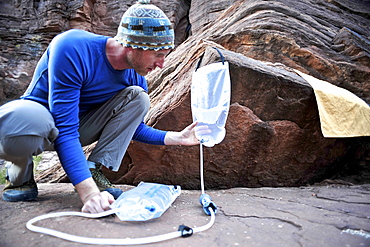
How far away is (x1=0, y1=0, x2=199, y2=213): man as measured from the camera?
1.70 meters

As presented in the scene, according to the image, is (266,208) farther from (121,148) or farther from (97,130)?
(97,130)

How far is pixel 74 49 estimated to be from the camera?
1.82 metres

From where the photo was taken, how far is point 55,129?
5.67 ft

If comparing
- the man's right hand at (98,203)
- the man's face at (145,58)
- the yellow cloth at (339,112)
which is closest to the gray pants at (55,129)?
the man's face at (145,58)

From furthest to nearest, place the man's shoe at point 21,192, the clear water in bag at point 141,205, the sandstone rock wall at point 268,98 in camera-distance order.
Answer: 1. the sandstone rock wall at point 268,98
2. the man's shoe at point 21,192
3. the clear water in bag at point 141,205

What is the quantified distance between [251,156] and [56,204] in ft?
5.63

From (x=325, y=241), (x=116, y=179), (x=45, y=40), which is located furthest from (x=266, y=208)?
(x=45, y=40)

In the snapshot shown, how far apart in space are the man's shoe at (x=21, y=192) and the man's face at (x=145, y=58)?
1.05 m

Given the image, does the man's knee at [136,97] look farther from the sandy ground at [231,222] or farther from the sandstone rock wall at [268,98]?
the sandy ground at [231,222]

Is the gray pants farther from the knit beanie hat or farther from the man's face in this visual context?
the knit beanie hat

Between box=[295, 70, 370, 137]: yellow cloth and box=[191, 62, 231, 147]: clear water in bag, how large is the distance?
104cm

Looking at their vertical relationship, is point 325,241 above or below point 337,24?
below

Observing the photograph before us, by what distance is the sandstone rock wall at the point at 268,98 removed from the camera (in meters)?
2.76

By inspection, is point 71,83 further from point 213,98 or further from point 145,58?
point 213,98
